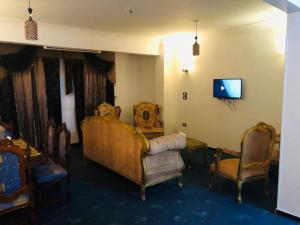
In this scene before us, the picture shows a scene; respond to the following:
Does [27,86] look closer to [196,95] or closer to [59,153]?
[59,153]

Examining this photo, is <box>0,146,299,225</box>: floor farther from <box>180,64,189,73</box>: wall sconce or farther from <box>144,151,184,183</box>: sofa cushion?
<box>180,64,189,73</box>: wall sconce

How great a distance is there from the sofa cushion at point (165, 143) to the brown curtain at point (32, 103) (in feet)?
9.35

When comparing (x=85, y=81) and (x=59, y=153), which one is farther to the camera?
(x=85, y=81)

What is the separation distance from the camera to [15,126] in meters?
5.11

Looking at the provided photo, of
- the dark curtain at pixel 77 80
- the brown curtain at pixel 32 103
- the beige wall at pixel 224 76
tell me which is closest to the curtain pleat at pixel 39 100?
the brown curtain at pixel 32 103

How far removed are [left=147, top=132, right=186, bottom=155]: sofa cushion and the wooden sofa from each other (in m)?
0.08

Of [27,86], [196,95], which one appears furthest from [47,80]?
[196,95]

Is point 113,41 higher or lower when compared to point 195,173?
higher

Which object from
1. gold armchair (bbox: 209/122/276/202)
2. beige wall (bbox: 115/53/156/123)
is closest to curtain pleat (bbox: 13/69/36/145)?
beige wall (bbox: 115/53/156/123)

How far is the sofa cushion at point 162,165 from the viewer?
10.9ft

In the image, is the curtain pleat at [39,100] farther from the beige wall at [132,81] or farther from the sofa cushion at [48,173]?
the sofa cushion at [48,173]

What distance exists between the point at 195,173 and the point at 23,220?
2549 mm

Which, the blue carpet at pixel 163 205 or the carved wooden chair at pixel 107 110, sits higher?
the carved wooden chair at pixel 107 110

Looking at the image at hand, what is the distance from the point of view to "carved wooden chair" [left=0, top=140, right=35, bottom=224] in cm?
240
